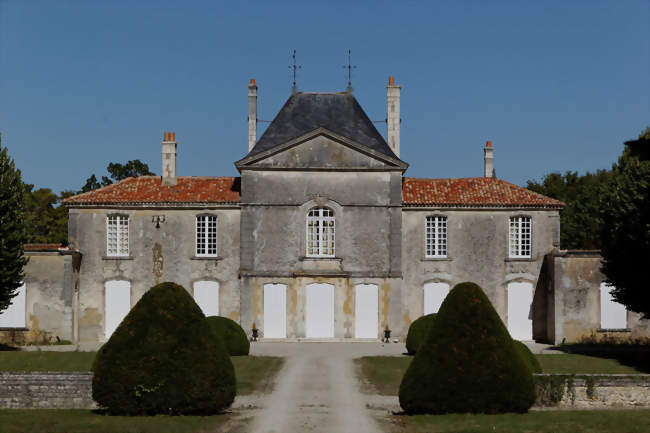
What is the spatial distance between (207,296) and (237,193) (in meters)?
4.41

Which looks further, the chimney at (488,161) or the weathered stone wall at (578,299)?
the chimney at (488,161)

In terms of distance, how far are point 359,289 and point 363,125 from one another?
7106 millimetres

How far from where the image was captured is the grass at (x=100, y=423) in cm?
1523

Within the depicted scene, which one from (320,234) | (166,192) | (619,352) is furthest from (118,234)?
(619,352)

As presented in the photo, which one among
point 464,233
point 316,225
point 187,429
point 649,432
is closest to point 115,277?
point 316,225

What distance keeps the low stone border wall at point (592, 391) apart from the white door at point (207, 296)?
61.4 feet

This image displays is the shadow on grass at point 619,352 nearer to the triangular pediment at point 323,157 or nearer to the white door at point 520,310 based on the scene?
the white door at point 520,310

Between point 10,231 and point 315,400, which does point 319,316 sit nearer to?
point 10,231

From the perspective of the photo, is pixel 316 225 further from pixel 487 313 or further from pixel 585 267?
pixel 487 313

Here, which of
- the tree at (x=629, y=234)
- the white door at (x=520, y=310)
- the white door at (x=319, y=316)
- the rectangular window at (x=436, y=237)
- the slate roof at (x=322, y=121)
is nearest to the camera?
the tree at (x=629, y=234)

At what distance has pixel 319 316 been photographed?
113ft

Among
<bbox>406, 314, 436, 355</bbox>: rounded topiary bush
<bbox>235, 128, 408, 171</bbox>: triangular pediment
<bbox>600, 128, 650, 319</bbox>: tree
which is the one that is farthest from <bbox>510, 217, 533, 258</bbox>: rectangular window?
<bbox>406, 314, 436, 355</bbox>: rounded topiary bush

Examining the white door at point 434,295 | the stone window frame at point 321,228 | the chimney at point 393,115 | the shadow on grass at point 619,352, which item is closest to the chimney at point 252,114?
the stone window frame at point 321,228

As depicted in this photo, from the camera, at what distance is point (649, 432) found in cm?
1541
